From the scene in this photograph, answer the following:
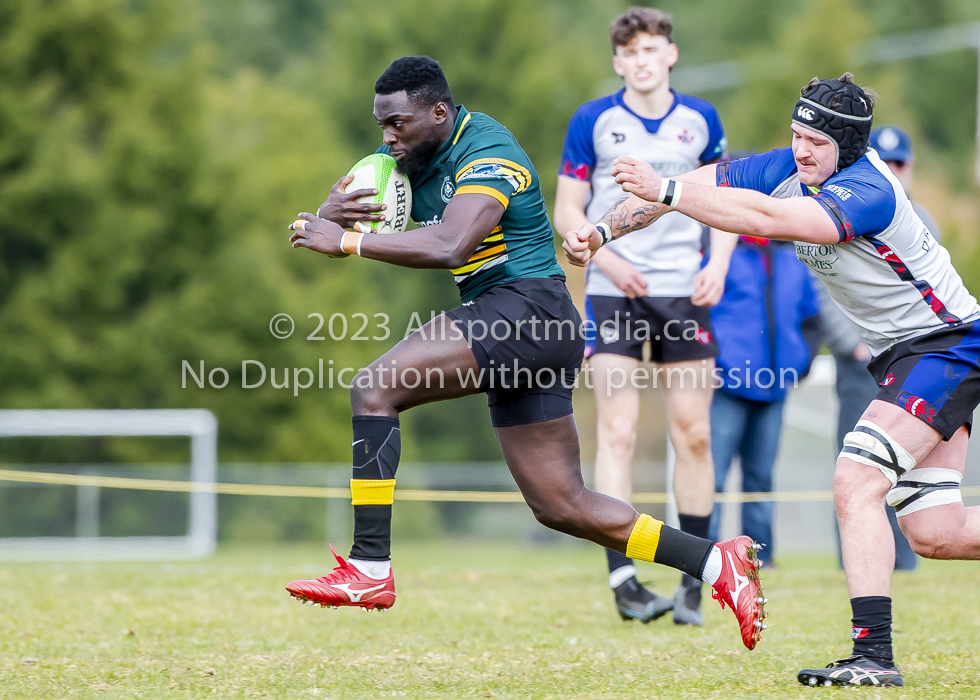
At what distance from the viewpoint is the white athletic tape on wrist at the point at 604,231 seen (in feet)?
16.4

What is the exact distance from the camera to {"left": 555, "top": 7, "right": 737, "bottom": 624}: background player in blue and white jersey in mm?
6391

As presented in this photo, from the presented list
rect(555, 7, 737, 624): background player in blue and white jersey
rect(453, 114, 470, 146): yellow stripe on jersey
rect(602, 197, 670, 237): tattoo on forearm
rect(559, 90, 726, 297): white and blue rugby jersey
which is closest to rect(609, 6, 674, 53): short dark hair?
rect(555, 7, 737, 624): background player in blue and white jersey

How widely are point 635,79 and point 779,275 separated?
293cm

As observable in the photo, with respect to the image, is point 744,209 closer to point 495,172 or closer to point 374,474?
point 495,172

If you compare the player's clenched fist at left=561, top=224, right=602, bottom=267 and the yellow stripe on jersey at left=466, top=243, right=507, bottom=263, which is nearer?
the player's clenched fist at left=561, top=224, right=602, bottom=267

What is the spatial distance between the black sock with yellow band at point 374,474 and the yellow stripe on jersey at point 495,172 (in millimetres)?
1047

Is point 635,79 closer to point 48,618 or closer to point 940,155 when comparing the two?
point 48,618

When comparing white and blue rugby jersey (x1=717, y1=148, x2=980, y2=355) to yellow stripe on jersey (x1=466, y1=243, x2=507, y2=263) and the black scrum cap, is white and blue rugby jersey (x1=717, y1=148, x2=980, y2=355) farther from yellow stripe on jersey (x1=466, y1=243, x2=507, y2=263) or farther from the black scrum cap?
yellow stripe on jersey (x1=466, y1=243, x2=507, y2=263)

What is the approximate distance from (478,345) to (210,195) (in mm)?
18819

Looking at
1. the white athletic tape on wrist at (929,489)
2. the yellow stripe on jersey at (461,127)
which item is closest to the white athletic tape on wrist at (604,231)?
the yellow stripe on jersey at (461,127)

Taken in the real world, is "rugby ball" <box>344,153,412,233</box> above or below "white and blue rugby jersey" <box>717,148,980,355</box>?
above

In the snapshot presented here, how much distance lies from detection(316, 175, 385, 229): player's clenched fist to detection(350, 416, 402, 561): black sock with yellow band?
0.86m

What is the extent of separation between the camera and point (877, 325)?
15.5 feet

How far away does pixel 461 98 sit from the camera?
2855 centimetres
